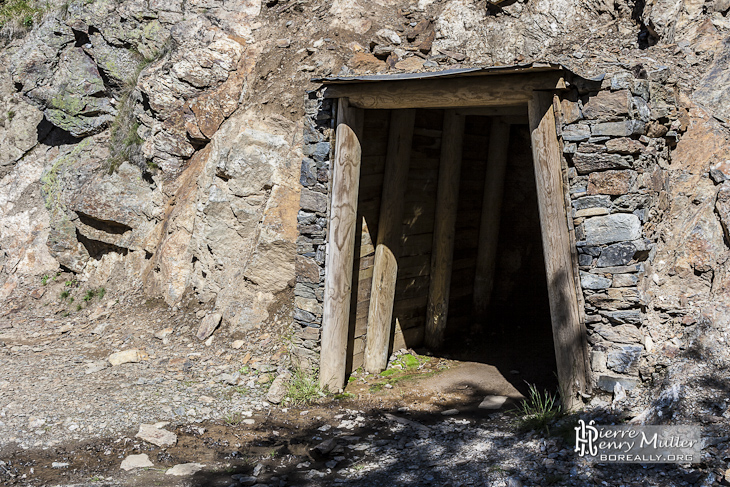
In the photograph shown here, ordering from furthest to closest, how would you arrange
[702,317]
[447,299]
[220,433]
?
[447,299] → [220,433] → [702,317]

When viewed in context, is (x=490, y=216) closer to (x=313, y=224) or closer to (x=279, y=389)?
(x=313, y=224)

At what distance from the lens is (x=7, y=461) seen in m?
4.18

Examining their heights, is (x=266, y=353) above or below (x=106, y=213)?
below

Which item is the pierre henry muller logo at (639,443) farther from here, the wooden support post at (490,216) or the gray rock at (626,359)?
the wooden support post at (490,216)

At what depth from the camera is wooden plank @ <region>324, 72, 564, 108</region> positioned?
408 centimetres

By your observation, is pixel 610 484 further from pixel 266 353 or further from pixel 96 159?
pixel 96 159

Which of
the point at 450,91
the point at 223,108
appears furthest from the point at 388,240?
the point at 223,108

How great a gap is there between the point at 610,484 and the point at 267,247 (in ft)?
13.8

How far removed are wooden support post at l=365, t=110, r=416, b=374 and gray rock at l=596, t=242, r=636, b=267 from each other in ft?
7.03

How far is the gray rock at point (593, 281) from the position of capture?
395 centimetres

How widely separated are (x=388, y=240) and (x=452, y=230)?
33.0 inches

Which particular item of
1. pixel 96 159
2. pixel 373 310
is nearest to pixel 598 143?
pixel 373 310

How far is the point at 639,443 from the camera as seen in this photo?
3451 millimetres

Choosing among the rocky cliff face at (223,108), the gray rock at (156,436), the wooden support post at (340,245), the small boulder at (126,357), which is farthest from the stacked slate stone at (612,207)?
the small boulder at (126,357)
